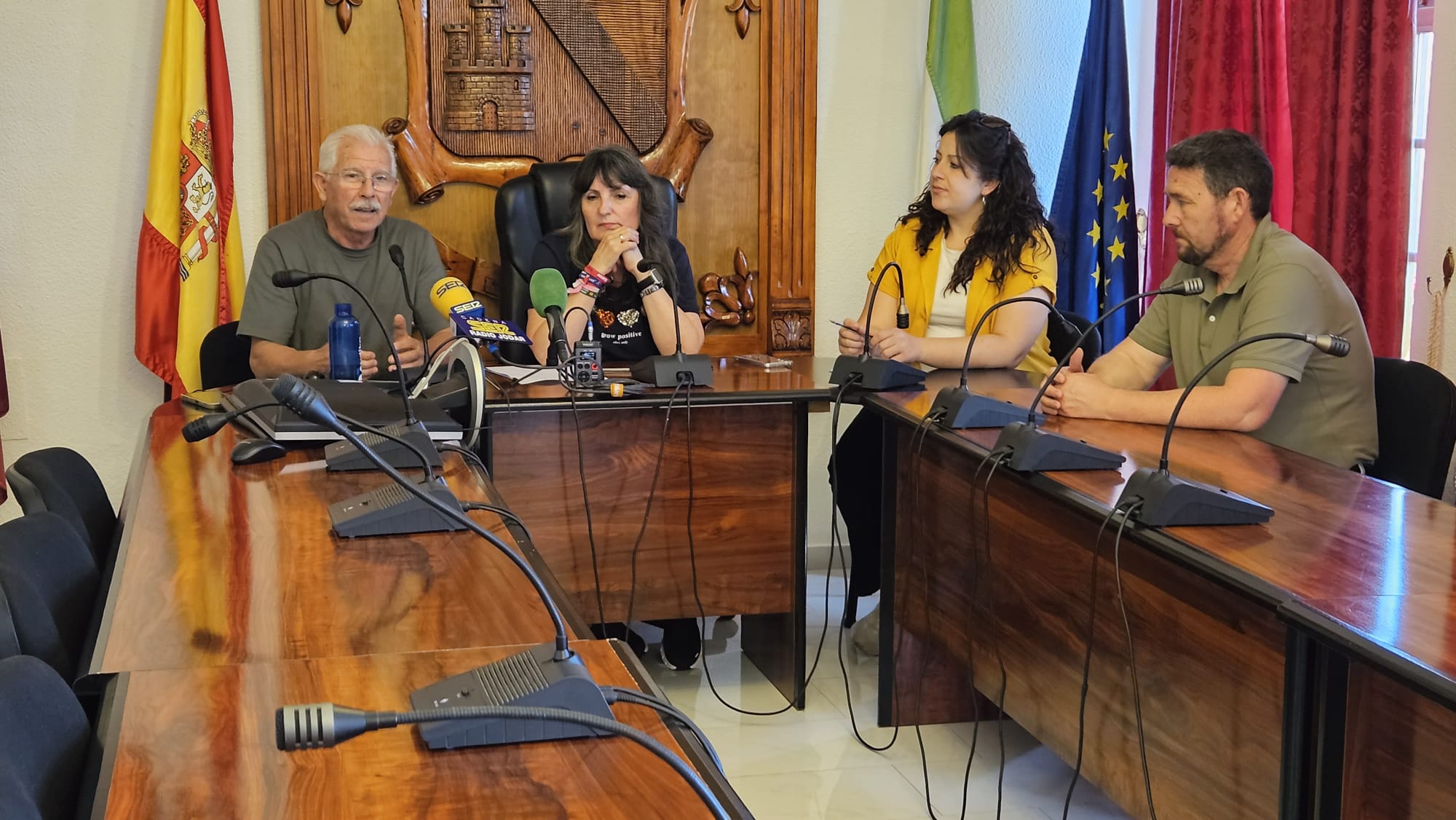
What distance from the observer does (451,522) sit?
1.73 m

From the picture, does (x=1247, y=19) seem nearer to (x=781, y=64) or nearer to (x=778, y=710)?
(x=781, y=64)

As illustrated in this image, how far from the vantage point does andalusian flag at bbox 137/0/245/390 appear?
3.75 meters

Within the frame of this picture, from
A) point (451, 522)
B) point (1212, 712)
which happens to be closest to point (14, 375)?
point (451, 522)

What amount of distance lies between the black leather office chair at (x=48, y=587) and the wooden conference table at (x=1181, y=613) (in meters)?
1.33

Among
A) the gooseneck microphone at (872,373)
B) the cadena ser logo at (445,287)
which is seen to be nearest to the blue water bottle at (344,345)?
the cadena ser logo at (445,287)

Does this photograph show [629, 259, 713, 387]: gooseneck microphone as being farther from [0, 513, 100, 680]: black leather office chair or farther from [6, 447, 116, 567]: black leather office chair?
[0, 513, 100, 680]: black leather office chair

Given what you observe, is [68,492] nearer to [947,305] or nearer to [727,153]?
[947,305]

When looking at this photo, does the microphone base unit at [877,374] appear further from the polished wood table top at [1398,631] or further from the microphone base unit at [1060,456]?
the polished wood table top at [1398,631]

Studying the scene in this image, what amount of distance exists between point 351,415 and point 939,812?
1308 mm

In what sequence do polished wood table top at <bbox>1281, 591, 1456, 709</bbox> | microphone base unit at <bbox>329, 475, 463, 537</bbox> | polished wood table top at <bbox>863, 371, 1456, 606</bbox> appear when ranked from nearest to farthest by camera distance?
polished wood table top at <bbox>1281, 591, 1456, 709</bbox>, polished wood table top at <bbox>863, 371, 1456, 606</bbox>, microphone base unit at <bbox>329, 475, 463, 537</bbox>

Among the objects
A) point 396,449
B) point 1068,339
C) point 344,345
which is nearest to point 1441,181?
point 1068,339

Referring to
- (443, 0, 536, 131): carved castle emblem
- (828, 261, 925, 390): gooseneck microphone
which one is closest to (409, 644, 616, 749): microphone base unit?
(828, 261, 925, 390): gooseneck microphone

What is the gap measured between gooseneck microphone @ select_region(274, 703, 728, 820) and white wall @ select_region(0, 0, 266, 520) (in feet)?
10.8

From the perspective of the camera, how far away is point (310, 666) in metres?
1.21
